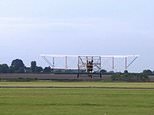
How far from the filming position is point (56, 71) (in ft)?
647

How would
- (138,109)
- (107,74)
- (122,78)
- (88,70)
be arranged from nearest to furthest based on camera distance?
(138,109) → (88,70) → (122,78) → (107,74)

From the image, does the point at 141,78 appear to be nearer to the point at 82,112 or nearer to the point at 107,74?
the point at 107,74

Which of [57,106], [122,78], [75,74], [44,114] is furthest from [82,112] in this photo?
[75,74]

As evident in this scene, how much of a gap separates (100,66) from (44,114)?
4141 inches

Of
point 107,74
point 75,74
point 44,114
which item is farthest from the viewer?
point 107,74

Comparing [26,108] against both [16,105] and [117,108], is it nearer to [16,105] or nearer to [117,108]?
[16,105]

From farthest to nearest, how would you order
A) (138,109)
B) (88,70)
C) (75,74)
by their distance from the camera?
(75,74) < (88,70) < (138,109)

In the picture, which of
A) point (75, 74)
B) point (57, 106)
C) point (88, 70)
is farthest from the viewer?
point (75, 74)

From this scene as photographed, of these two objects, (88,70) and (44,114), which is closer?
(44,114)

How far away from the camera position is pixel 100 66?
143 m

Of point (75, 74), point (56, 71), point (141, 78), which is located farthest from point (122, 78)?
point (56, 71)

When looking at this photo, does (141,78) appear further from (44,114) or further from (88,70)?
(44,114)

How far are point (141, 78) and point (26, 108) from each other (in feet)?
406

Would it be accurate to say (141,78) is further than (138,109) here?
Yes
